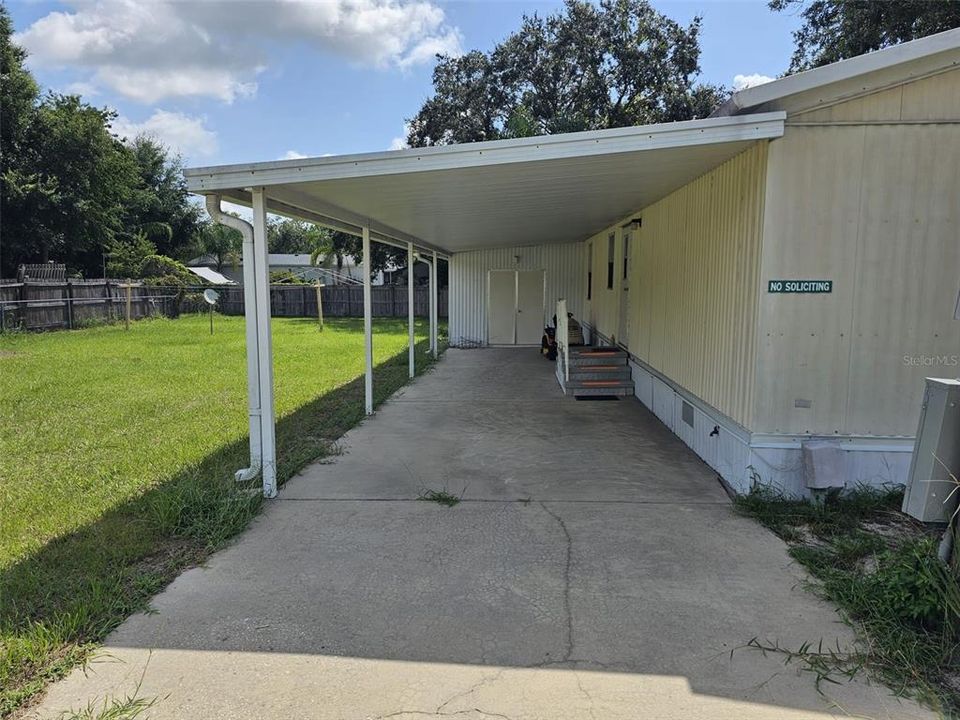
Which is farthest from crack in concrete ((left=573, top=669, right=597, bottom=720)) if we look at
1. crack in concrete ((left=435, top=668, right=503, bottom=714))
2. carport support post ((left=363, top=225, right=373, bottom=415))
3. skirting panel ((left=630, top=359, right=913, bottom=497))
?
carport support post ((left=363, top=225, right=373, bottom=415))

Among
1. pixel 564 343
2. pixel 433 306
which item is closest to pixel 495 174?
pixel 564 343

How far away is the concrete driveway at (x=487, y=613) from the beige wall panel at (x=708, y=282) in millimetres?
986

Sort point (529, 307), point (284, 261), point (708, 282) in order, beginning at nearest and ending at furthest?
point (708, 282)
point (529, 307)
point (284, 261)

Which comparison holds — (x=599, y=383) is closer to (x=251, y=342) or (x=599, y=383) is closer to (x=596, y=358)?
(x=596, y=358)

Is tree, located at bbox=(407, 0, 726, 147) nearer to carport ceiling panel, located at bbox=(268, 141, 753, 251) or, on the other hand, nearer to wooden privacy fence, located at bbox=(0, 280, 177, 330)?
wooden privacy fence, located at bbox=(0, 280, 177, 330)

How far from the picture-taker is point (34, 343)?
1458 centimetres

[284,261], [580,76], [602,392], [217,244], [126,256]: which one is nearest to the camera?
[602,392]

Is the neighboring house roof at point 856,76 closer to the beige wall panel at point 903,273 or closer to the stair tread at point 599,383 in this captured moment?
the beige wall panel at point 903,273

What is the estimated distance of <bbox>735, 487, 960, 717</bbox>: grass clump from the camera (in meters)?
2.54

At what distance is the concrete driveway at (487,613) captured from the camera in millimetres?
2434

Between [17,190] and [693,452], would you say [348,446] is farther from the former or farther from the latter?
[17,190]

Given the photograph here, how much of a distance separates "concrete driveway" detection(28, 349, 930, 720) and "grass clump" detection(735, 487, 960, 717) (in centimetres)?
9

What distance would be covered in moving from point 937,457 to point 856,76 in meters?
2.72

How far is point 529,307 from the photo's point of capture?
50.2 ft
